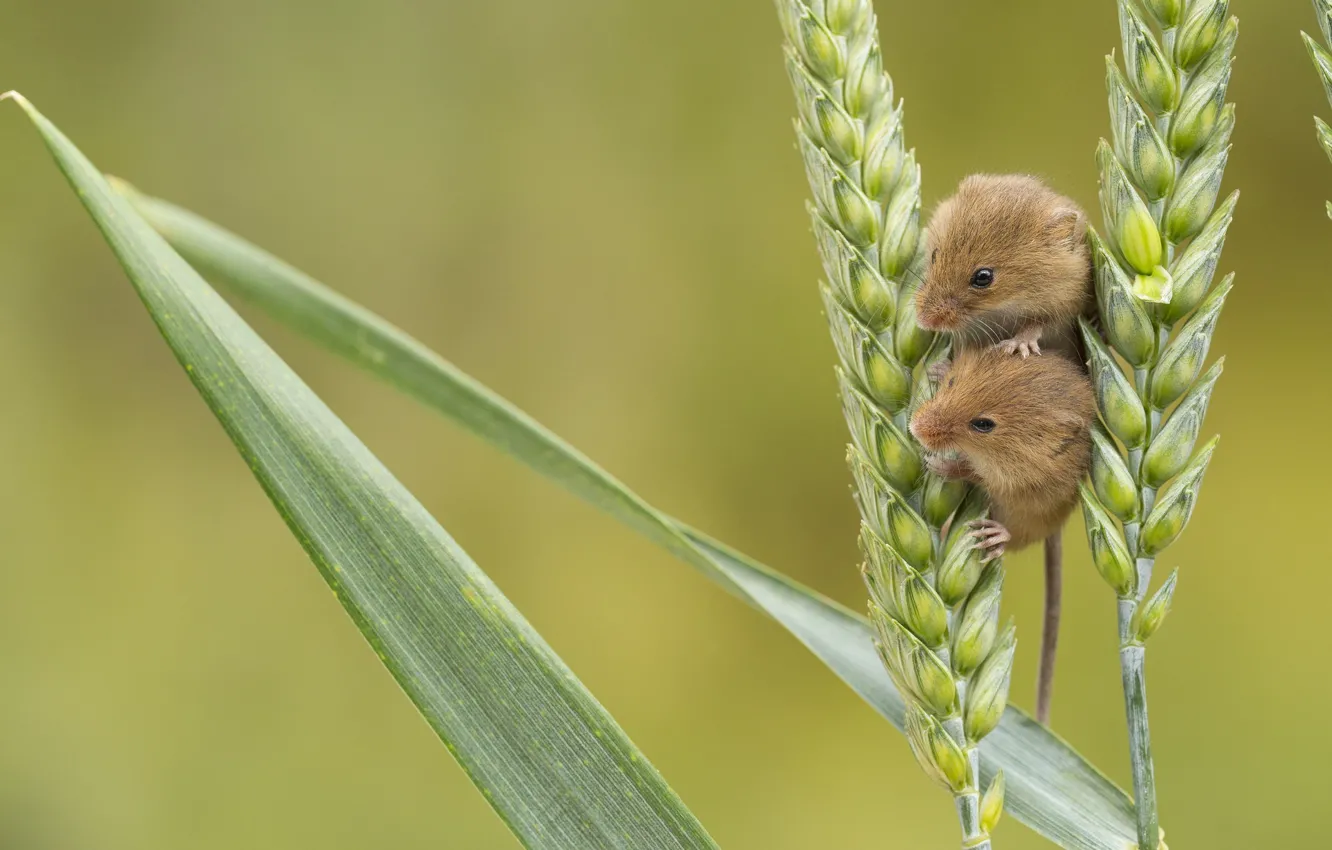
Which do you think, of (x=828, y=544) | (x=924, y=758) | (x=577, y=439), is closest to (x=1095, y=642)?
(x=828, y=544)

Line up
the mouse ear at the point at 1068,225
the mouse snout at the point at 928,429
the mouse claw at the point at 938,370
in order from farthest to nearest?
1. the mouse ear at the point at 1068,225
2. the mouse claw at the point at 938,370
3. the mouse snout at the point at 928,429

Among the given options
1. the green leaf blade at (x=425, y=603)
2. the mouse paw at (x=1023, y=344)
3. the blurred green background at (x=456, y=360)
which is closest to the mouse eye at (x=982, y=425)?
the mouse paw at (x=1023, y=344)

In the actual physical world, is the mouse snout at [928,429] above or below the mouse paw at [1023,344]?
below

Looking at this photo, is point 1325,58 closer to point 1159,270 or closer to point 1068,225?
point 1159,270

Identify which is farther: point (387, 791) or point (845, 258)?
point (387, 791)

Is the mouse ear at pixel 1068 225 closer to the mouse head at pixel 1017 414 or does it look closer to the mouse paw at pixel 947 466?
the mouse head at pixel 1017 414

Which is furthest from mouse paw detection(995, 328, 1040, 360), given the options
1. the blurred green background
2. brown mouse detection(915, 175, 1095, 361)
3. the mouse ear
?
the blurred green background

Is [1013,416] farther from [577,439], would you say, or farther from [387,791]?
[387,791]
